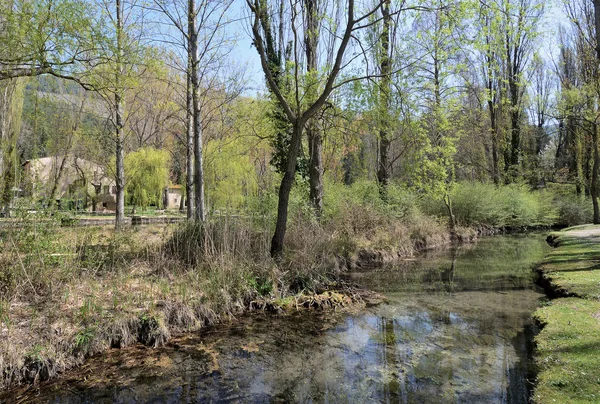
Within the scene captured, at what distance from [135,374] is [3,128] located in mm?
8730

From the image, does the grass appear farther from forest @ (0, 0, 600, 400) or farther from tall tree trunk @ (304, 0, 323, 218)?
tall tree trunk @ (304, 0, 323, 218)

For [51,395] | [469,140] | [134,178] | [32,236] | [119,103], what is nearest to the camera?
[51,395]

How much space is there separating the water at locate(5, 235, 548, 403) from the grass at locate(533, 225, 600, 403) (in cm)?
31

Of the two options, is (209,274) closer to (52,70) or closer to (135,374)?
(135,374)

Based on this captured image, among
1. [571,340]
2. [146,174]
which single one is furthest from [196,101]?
[146,174]

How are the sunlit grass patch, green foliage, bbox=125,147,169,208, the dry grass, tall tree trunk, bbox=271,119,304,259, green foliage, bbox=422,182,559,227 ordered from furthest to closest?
green foliage, bbox=125,147,169,208 < green foliage, bbox=422,182,559,227 < tall tree trunk, bbox=271,119,304,259 < the dry grass < the sunlit grass patch

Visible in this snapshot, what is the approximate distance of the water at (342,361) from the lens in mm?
4160

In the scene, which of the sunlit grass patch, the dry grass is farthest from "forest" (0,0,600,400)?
the sunlit grass patch

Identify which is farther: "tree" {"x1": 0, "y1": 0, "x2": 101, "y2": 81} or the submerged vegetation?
"tree" {"x1": 0, "y1": 0, "x2": 101, "y2": 81}

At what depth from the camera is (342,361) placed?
5.07 m

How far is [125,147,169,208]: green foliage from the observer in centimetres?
2589

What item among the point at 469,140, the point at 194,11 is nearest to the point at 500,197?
the point at 469,140

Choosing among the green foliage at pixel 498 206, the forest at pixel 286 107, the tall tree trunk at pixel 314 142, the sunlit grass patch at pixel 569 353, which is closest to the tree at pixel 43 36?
the forest at pixel 286 107

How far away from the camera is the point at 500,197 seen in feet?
73.2
